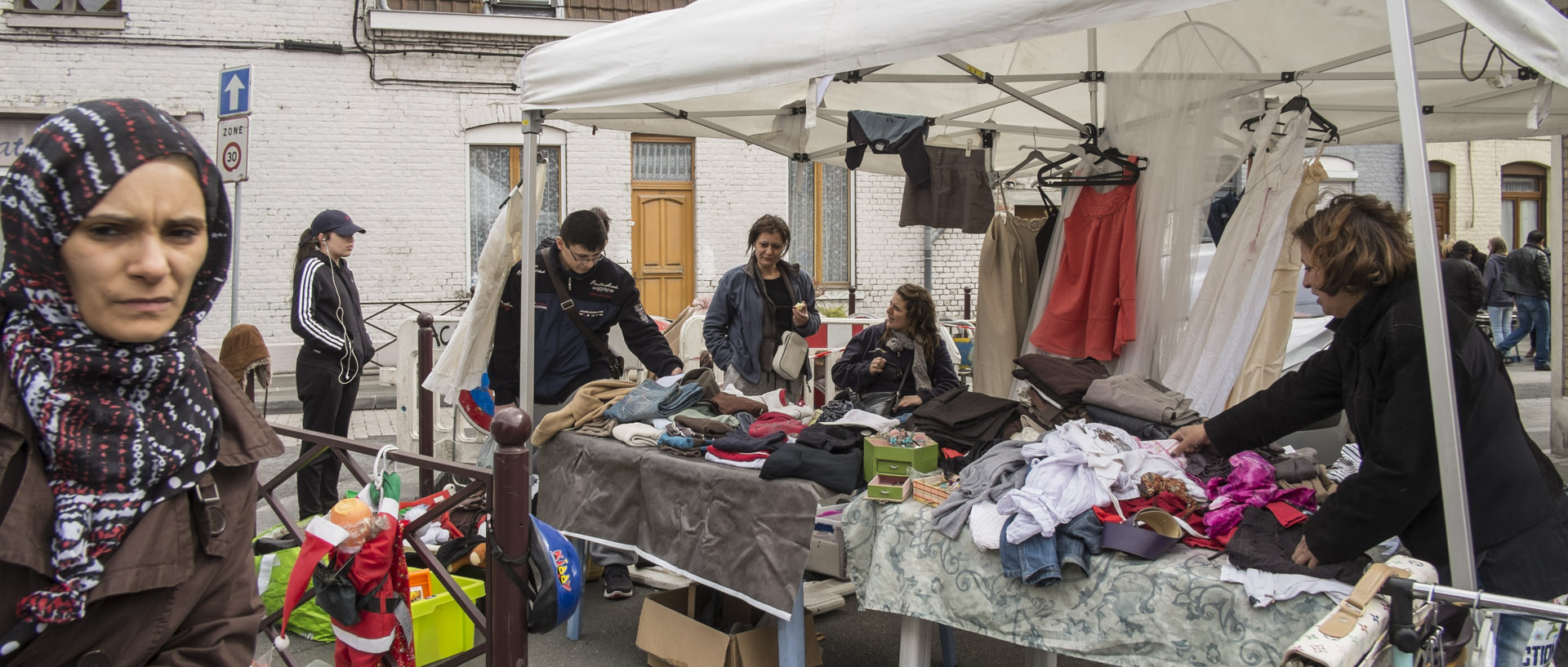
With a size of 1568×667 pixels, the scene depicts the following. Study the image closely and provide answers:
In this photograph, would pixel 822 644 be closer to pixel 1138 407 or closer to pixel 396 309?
pixel 1138 407

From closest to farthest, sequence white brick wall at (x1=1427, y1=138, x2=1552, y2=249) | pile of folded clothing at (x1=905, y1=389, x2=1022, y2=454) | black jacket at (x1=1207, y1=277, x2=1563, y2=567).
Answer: black jacket at (x1=1207, y1=277, x2=1563, y2=567) < pile of folded clothing at (x1=905, y1=389, x2=1022, y2=454) < white brick wall at (x1=1427, y1=138, x2=1552, y2=249)

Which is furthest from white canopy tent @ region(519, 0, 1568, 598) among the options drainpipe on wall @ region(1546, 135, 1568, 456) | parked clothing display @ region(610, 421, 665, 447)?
drainpipe on wall @ region(1546, 135, 1568, 456)

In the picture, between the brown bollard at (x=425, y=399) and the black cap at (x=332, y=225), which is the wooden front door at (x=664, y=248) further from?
the black cap at (x=332, y=225)

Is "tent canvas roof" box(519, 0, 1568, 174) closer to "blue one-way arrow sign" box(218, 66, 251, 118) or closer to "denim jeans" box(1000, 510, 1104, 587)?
"denim jeans" box(1000, 510, 1104, 587)

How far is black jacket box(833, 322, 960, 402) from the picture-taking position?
5.37m

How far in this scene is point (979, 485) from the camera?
318 centimetres

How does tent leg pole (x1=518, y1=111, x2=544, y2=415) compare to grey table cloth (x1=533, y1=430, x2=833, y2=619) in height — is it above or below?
above

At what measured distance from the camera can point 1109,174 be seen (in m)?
4.75

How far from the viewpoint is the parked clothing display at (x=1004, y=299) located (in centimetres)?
534

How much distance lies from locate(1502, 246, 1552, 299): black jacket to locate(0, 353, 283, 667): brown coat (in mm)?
14779

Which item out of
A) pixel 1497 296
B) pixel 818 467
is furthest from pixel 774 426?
pixel 1497 296

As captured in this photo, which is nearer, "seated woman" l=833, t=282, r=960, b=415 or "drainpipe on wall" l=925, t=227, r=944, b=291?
"seated woman" l=833, t=282, r=960, b=415

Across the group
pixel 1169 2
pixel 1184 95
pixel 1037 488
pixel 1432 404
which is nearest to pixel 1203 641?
pixel 1037 488

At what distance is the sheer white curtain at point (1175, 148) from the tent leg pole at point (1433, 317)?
1.97 m
